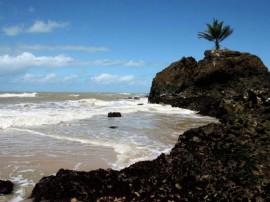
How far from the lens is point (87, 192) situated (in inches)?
200

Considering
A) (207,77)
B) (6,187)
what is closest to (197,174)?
(6,187)

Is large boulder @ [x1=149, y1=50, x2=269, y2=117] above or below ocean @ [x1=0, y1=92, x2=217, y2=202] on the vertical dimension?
above

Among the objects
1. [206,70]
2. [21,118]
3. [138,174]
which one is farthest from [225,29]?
[138,174]

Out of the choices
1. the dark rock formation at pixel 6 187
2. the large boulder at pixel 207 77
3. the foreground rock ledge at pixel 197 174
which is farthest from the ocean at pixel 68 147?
the large boulder at pixel 207 77

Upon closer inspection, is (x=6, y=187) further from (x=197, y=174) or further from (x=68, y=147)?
(x=68, y=147)

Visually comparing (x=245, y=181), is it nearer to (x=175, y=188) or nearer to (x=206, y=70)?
(x=175, y=188)

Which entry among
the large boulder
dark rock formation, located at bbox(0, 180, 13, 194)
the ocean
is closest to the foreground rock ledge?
dark rock formation, located at bbox(0, 180, 13, 194)

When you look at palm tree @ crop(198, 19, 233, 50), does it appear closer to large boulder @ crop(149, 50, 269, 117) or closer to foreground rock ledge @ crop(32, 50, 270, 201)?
large boulder @ crop(149, 50, 269, 117)

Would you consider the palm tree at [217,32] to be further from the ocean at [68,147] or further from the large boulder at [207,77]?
the ocean at [68,147]

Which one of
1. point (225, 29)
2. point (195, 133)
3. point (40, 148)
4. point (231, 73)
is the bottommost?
point (40, 148)

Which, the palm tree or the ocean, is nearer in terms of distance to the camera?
the ocean

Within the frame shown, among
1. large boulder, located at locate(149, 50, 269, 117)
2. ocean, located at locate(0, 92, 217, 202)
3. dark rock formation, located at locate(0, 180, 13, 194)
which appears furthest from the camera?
large boulder, located at locate(149, 50, 269, 117)

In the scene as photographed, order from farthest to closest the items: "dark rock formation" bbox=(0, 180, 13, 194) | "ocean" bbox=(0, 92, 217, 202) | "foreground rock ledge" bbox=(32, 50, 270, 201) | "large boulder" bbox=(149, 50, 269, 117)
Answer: "large boulder" bbox=(149, 50, 269, 117)
"ocean" bbox=(0, 92, 217, 202)
"dark rock formation" bbox=(0, 180, 13, 194)
"foreground rock ledge" bbox=(32, 50, 270, 201)

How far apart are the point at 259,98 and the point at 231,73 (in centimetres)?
1753
